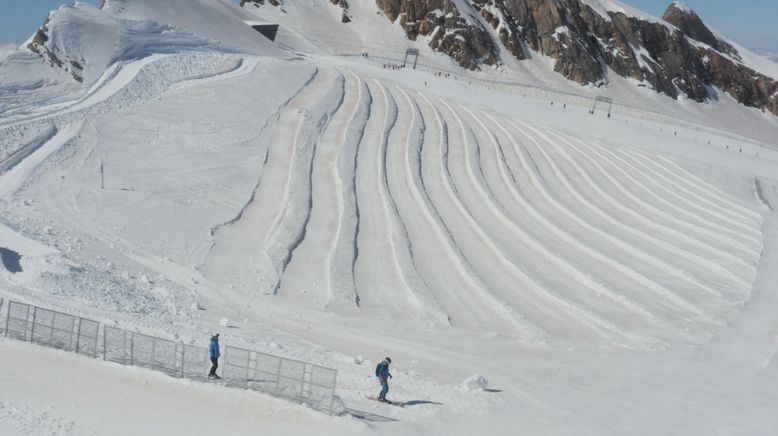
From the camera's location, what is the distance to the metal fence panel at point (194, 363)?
13391 millimetres

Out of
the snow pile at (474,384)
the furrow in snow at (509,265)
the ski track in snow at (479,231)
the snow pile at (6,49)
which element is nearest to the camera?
the snow pile at (474,384)

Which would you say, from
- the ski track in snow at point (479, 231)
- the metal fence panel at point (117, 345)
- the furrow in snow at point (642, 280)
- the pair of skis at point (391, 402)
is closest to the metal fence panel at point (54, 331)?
the metal fence panel at point (117, 345)

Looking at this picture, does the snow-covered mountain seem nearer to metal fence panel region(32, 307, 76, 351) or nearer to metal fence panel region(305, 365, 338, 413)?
metal fence panel region(32, 307, 76, 351)

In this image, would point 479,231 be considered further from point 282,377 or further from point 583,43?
point 583,43

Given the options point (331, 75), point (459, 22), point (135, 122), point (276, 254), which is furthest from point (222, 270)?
point (459, 22)

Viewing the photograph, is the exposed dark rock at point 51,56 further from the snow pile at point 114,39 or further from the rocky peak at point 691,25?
the rocky peak at point 691,25

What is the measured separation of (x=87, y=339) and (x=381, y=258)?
445 inches

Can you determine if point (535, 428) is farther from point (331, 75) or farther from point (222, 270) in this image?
point (331, 75)

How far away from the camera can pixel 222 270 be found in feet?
69.8

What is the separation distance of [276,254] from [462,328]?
6386 mm

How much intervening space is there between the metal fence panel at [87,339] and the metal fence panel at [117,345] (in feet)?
0.63

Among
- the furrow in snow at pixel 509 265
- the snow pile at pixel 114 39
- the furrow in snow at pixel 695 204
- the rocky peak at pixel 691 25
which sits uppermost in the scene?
the rocky peak at pixel 691 25

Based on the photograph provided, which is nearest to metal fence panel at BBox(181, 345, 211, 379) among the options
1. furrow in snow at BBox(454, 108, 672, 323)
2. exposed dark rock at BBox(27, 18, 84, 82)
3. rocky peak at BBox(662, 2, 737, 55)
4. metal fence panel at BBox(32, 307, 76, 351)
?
metal fence panel at BBox(32, 307, 76, 351)

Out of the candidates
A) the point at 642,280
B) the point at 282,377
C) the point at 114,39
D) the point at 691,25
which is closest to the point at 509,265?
the point at 642,280
